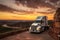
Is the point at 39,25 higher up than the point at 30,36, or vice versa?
the point at 39,25

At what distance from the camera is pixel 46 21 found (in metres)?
3.01

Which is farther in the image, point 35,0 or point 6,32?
point 35,0

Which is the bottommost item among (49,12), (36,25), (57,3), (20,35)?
(20,35)

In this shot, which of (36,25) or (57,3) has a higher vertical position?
(57,3)

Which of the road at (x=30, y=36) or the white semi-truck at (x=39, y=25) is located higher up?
the white semi-truck at (x=39, y=25)

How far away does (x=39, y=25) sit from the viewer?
3.02 m

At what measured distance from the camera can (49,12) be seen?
119 inches

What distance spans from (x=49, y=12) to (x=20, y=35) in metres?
0.80

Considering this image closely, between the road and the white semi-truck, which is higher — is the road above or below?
below

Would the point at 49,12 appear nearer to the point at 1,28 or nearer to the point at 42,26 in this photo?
the point at 42,26

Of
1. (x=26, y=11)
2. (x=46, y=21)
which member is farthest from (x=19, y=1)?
(x=46, y=21)

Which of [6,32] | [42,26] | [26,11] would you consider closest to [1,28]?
[6,32]

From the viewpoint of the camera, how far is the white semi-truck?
2996 mm

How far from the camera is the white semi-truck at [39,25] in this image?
9.83 ft
